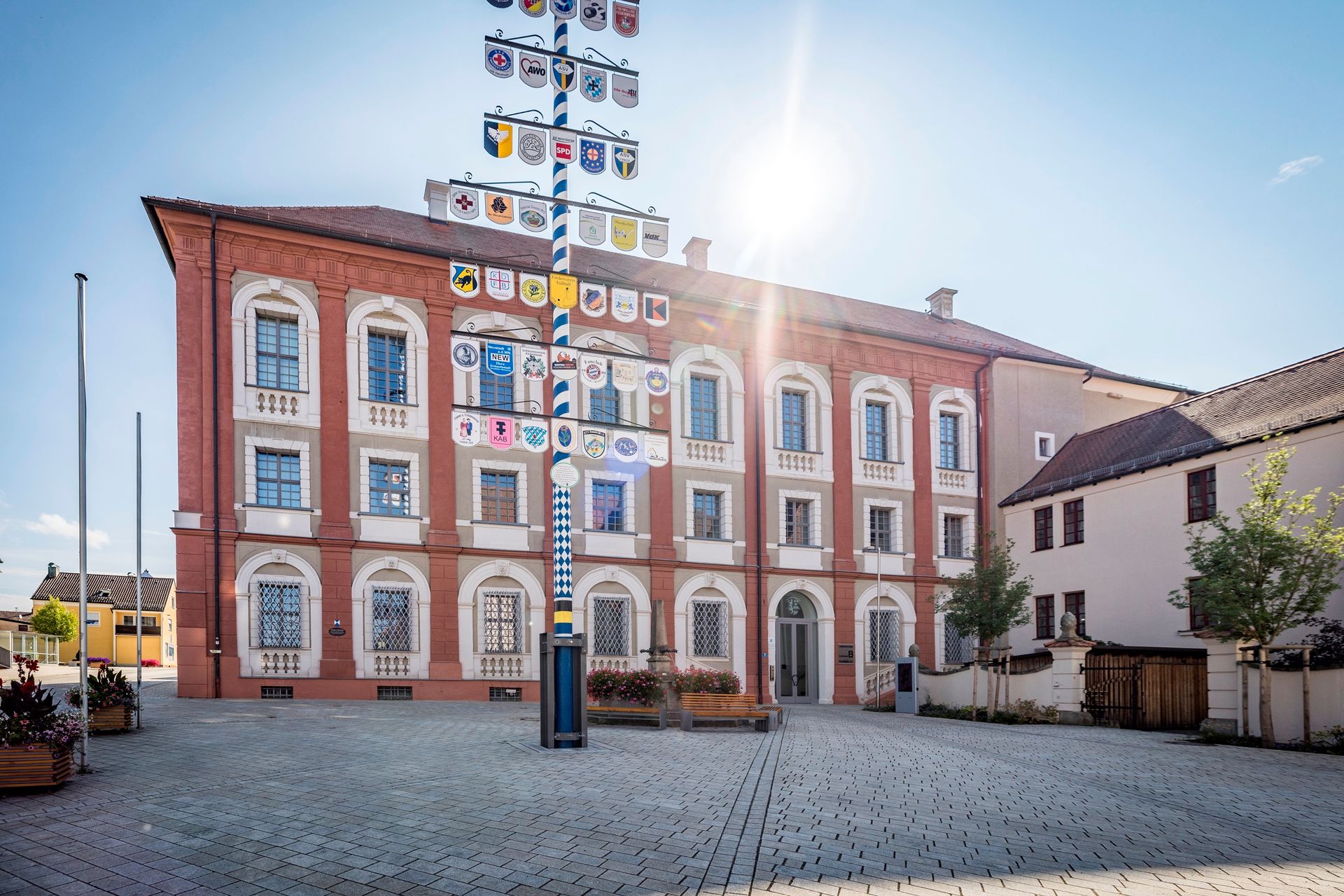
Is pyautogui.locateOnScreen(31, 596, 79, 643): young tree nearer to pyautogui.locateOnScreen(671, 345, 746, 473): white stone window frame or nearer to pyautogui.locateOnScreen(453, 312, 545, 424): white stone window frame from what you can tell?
pyautogui.locateOnScreen(453, 312, 545, 424): white stone window frame

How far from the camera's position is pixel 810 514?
3123cm

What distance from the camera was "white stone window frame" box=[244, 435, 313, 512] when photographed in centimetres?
2381

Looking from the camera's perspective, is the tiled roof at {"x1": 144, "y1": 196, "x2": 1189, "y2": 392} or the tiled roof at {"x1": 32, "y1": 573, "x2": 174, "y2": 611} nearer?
the tiled roof at {"x1": 144, "y1": 196, "x2": 1189, "y2": 392}

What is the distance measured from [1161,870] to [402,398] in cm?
2255

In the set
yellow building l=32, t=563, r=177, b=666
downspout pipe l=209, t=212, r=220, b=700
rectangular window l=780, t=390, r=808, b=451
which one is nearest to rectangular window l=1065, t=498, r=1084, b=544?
rectangular window l=780, t=390, r=808, b=451

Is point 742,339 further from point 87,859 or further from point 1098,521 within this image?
point 87,859

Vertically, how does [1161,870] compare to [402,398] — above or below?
below

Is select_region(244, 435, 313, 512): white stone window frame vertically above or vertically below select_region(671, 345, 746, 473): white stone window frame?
below

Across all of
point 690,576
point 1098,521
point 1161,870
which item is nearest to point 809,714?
point 690,576

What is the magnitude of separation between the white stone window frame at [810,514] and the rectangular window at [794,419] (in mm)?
1531

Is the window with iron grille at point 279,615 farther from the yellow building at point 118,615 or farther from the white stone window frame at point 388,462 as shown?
the yellow building at point 118,615

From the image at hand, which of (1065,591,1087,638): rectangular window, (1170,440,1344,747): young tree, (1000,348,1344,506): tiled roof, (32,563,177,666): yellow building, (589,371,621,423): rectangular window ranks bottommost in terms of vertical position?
(32,563,177,666): yellow building

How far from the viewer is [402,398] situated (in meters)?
26.1

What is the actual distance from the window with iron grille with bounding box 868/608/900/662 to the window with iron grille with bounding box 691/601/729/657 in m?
5.38
